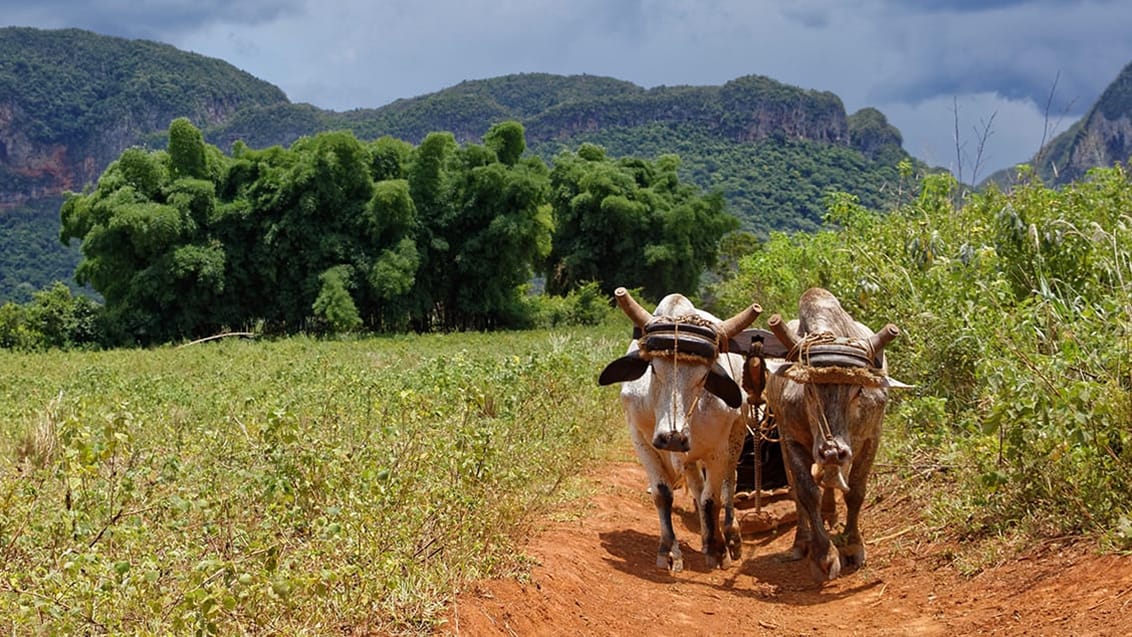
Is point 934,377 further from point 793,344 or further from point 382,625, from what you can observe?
point 382,625

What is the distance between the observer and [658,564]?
21.5 ft

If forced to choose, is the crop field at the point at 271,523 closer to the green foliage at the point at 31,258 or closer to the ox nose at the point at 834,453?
the ox nose at the point at 834,453

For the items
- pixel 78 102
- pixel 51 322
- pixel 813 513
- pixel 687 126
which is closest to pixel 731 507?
pixel 813 513

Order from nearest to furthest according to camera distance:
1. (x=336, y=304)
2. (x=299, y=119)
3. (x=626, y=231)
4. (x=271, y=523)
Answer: (x=271, y=523) → (x=336, y=304) → (x=626, y=231) → (x=299, y=119)

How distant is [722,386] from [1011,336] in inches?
74.3

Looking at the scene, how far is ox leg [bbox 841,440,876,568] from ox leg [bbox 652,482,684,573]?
3.48 ft

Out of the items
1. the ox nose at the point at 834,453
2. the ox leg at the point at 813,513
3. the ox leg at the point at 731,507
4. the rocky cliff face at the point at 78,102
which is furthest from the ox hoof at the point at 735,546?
the rocky cliff face at the point at 78,102

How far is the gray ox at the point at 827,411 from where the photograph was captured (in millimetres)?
5918

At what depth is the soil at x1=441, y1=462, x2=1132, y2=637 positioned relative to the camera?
457 cm

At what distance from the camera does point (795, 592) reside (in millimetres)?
6148

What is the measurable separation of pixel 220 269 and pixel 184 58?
4083 inches

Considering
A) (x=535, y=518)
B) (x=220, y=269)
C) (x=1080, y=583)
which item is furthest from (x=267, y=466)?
(x=220, y=269)

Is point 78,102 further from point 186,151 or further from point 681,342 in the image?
point 681,342

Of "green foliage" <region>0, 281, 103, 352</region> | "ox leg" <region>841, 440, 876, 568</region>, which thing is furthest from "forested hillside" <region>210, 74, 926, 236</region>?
"ox leg" <region>841, 440, 876, 568</region>
